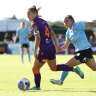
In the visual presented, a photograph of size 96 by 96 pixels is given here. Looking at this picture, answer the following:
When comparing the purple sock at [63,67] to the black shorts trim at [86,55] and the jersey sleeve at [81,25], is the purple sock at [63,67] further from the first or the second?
the jersey sleeve at [81,25]

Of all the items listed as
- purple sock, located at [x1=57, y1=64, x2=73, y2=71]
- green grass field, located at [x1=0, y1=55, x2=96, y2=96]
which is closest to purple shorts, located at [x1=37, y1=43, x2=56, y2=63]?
purple sock, located at [x1=57, y1=64, x2=73, y2=71]

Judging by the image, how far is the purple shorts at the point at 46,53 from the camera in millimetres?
8266

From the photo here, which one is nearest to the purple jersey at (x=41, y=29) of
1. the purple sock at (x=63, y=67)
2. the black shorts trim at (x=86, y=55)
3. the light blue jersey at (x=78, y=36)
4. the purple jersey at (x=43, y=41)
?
the purple jersey at (x=43, y=41)

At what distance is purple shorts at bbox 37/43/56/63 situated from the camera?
827 cm

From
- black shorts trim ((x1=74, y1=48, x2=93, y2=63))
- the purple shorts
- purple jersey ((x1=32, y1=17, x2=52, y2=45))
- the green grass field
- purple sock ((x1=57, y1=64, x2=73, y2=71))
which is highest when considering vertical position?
purple jersey ((x1=32, y1=17, x2=52, y2=45))

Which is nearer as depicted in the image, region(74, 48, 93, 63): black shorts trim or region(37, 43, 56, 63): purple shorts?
region(37, 43, 56, 63): purple shorts

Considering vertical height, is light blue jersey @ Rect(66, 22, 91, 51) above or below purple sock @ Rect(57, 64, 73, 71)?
above

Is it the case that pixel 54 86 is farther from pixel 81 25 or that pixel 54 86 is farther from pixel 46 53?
pixel 81 25

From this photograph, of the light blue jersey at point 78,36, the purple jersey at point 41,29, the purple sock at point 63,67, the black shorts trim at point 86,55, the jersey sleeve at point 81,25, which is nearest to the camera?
the purple jersey at point 41,29

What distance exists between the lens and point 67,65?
8656mm

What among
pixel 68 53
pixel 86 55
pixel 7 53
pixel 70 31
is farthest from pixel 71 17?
pixel 7 53

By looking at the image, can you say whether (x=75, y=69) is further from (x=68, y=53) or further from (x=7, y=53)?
(x=7, y=53)

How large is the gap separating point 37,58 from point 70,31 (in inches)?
51.5

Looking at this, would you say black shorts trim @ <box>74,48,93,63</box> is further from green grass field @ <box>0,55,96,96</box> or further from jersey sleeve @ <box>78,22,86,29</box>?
green grass field @ <box>0,55,96,96</box>
